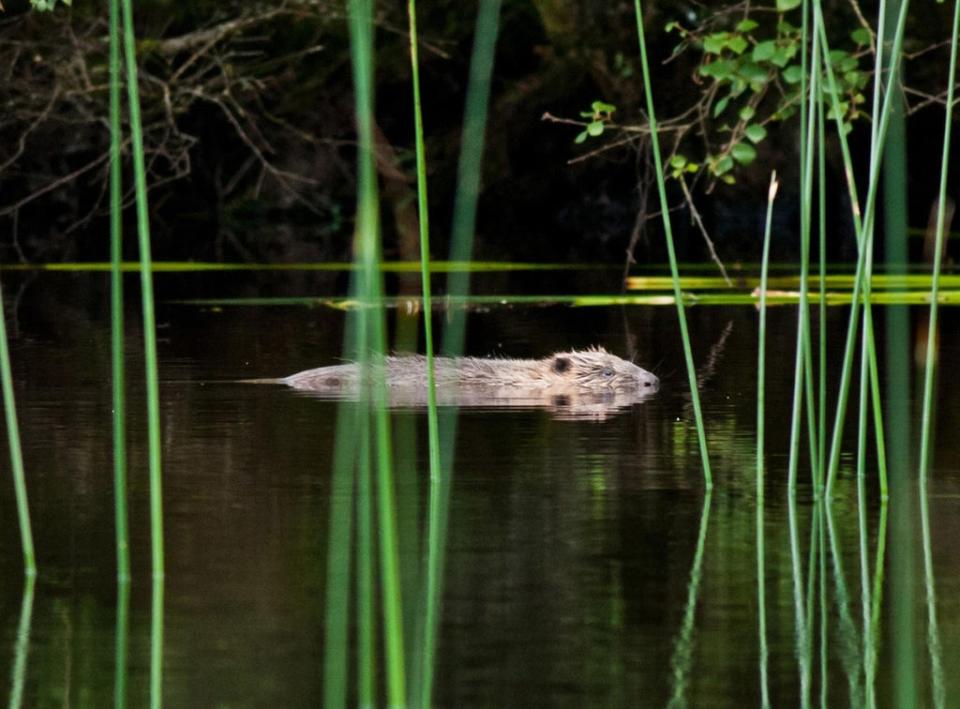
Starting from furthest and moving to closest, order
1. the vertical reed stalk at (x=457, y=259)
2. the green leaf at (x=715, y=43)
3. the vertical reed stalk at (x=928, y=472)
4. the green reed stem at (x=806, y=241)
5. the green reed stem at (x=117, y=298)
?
1. the green leaf at (x=715, y=43)
2. the green reed stem at (x=806, y=241)
3. the green reed stem at (x=117, y=298)
4. the vertical reed stalk at (x=928, y=472)
5. the vertical reed stalk at (x=457, y=259)

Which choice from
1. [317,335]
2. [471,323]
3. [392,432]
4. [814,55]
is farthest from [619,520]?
[471,323]

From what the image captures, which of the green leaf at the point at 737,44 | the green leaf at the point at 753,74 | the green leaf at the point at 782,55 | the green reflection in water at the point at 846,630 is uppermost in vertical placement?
the green leaf at the point at 737,44

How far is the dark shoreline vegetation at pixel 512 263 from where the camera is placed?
159 inches

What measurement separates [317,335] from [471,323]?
122cm

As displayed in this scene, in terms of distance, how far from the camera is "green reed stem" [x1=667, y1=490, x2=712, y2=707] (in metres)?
3.69

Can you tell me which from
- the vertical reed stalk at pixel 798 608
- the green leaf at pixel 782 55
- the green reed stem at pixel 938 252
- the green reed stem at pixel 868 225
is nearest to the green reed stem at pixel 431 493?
the vertical reed stalk at pixel 798 608

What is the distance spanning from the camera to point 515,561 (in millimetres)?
4738

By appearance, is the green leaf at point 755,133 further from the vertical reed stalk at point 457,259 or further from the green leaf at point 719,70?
the vertical reed stalk at point 457,259

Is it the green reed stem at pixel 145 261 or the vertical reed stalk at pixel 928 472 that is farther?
the green reed stem at pixel 145 261

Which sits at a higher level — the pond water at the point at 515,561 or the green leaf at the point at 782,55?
the green leaf at the point at 782,55

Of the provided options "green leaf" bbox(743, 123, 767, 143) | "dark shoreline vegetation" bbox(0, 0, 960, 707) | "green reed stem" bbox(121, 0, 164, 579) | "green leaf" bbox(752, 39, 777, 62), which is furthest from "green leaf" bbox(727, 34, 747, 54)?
"green reed stem" bbox(121, 0, 164, 579)

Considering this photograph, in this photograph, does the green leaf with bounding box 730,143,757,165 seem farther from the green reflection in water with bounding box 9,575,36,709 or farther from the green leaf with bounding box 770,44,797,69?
the green reflection in water with bounding box 9,575,36,709

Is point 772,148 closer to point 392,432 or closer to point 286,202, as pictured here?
point 286,202

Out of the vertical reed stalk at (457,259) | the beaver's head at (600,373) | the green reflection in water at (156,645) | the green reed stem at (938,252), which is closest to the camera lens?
the green reflection in water at (156,645)
